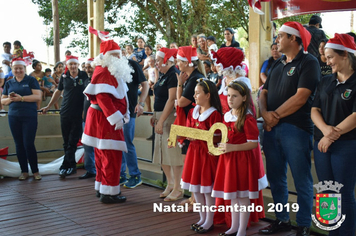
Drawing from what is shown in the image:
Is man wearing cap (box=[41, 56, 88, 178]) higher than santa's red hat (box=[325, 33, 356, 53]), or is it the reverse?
santa's red hat (box=[325, 33, 356, 53])

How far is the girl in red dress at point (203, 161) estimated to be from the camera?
354 cm

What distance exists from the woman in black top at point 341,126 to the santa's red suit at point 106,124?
239 centimetres

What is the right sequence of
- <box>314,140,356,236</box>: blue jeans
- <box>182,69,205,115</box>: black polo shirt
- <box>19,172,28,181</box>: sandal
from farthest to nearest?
<box>19,172,28,181</box>: sandal
<box>182,69,205,115</box>: black polo shirt
<box>314,140,356,236</box>: blue jeans

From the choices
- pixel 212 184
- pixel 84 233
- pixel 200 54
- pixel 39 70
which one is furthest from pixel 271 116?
pixel 39 70

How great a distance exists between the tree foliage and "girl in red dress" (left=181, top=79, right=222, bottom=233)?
11178 mm

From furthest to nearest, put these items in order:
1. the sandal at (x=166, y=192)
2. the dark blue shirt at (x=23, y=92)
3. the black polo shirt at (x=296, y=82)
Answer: the dark blue shirt at (x=23, y=92) < the sandal at (x=166, y=192) < the black polo shirt at (x=296, y=82)

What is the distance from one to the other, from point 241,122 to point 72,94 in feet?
11.4

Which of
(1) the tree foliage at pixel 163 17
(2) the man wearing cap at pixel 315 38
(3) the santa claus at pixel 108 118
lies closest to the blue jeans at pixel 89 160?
(3) the santa claus at pixel 108 118

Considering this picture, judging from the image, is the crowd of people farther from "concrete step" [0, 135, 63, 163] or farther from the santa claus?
"concrete step" [0, 135, 63, 163]

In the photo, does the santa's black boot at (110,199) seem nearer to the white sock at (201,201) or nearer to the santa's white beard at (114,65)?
the white sock at (201,201)

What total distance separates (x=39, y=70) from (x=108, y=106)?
652 cm

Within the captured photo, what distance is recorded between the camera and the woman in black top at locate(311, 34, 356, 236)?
9.21ft

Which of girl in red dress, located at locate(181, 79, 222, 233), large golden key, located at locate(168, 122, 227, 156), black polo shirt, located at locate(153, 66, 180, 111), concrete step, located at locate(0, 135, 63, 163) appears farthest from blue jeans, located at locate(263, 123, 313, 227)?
concrete step, located at locate(0, 135, 63, 163)

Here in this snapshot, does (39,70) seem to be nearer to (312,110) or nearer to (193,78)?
(193,78)
